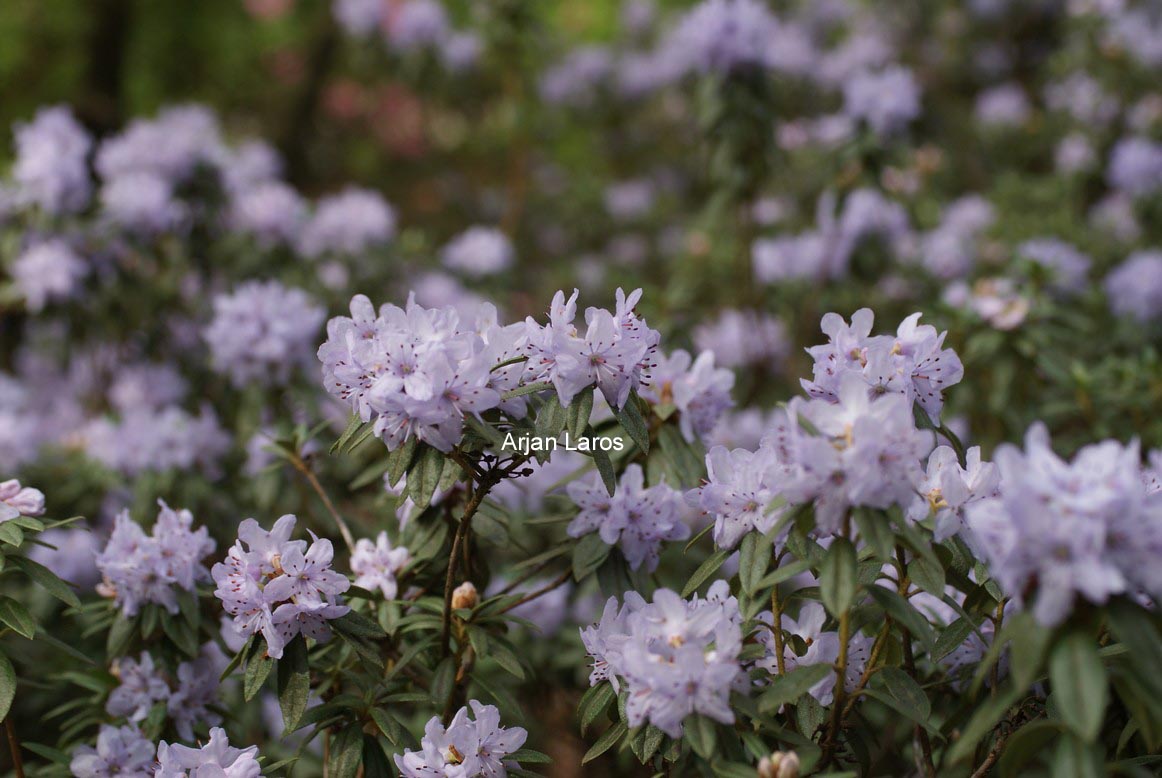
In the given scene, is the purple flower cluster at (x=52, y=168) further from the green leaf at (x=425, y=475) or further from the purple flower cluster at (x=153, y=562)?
the green leaf at (x=425, y=475)

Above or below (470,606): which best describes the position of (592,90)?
below

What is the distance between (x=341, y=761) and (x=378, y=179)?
5.46m

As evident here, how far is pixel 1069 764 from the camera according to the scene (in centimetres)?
112

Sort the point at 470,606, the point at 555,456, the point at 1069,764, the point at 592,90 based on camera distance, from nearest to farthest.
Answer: the point at 1069,764 → the point at 470,606 → the point at 555,456 → the point at 592,90

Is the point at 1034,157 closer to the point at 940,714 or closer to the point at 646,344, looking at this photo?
the point at 940,714

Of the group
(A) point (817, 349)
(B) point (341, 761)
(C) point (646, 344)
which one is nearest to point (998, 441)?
(A) point (817, 349)

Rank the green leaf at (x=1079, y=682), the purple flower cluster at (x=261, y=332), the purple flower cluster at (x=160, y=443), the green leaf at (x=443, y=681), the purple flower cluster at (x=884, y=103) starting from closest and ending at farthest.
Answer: the green leaf at (x=1079, y=682)
the green leaf at (x=443, y=681)
the purple flower cluster at (x=261, y=332)
the purple flower cluster at (x=160, y=443)
the purple flower cluster at (x=884, y=103)

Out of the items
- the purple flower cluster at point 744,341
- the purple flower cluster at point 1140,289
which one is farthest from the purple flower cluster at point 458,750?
the purple flower cluster at point 1140,289

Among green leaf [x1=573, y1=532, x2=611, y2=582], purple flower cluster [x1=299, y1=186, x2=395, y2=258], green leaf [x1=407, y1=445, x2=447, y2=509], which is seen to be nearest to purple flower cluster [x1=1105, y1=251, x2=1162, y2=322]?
green leaf [x1=573, y1=532, x2=611, y2=582]

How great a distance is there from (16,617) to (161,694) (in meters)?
0.40

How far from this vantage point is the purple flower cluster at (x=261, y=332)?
270cm

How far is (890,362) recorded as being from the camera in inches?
58.4

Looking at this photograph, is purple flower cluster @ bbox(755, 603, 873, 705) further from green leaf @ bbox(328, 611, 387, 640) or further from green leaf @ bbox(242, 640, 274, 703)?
green leaf @ bbox(242, 640, 274, 703)

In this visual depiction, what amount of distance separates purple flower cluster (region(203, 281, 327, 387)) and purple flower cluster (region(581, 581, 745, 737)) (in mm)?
1602
